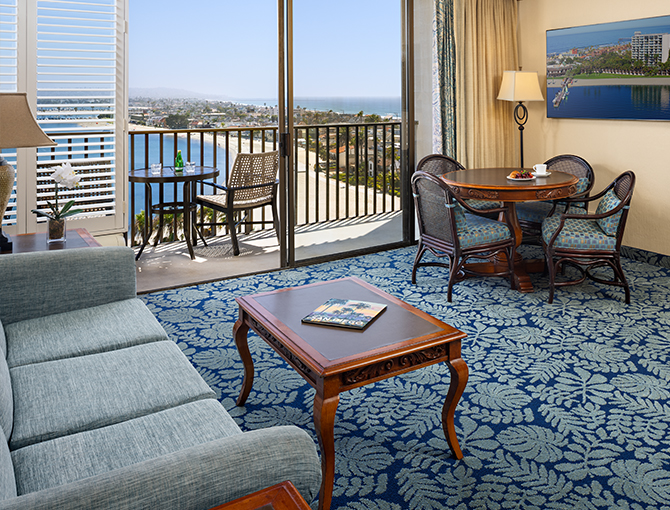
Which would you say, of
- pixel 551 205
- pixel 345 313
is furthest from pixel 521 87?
pixel 345 313

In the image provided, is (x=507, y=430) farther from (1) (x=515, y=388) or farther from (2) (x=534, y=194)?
(2) (x=534, y=194)

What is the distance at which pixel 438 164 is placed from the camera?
4922 millimetres

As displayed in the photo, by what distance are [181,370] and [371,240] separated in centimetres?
341

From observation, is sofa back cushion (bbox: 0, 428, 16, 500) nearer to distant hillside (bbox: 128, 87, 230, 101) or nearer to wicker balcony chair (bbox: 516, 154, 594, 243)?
wicker balcony chair (bbox: 516, 154, 594, 243)

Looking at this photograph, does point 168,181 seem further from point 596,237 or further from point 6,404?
point 6,404

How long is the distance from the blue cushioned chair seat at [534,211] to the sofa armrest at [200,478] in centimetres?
383

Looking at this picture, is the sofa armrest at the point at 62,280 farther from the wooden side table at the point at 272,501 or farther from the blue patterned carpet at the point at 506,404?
the wooden side table at the point at 272,501

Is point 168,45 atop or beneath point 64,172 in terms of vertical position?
atop

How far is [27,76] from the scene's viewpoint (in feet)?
12.1

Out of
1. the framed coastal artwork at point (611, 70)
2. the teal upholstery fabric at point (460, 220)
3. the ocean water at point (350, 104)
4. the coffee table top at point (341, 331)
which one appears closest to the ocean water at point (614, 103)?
the framed coastal artwork at point (611, 70)

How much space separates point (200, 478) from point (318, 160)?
3.88 metres

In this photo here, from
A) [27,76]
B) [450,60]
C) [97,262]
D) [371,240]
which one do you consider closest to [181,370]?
[97,262]

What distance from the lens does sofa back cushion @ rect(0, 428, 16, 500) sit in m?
1.21

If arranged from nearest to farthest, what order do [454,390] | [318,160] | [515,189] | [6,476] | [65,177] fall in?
[6,476] → [454,390] → [65,177] → [515,189] → [318,160]
